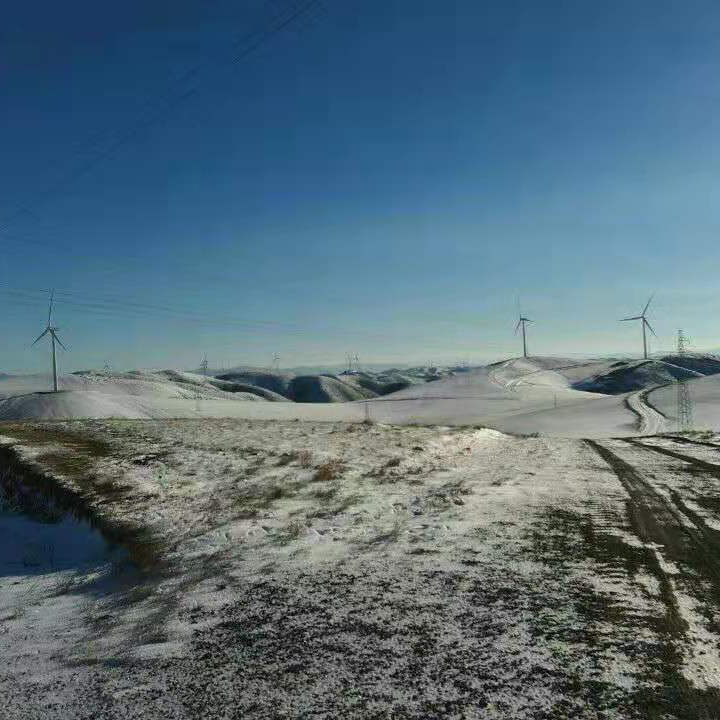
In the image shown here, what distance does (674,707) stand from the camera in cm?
420

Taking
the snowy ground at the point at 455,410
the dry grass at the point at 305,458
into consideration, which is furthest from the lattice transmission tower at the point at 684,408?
the dry grass at the point at 305,458

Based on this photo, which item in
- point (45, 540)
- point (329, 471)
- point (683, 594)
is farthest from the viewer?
point (329, 471)

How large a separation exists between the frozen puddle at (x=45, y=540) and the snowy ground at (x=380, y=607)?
0.44 m

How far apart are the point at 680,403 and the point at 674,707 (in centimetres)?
6624

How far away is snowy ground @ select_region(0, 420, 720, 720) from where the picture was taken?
454 centimetres

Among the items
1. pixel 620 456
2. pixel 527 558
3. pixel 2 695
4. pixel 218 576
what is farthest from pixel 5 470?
pixel 620 456

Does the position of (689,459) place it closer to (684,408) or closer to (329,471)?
(329,471)

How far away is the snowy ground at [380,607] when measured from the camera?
4.54 m

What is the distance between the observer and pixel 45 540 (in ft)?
35.6

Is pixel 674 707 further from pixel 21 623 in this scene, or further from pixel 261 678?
pixel 21 623

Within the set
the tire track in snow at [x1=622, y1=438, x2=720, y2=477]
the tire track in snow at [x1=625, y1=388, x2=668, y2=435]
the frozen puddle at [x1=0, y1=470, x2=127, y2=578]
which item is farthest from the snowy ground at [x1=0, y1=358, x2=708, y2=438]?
the frozen puddle at [x1=0, y1=470, x2=127, y2=578]

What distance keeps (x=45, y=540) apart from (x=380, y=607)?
819cm

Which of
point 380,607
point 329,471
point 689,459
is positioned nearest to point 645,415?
point 689,459

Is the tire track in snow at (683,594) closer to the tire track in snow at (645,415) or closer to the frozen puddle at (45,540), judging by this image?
the frozen puddle at (45,540)
